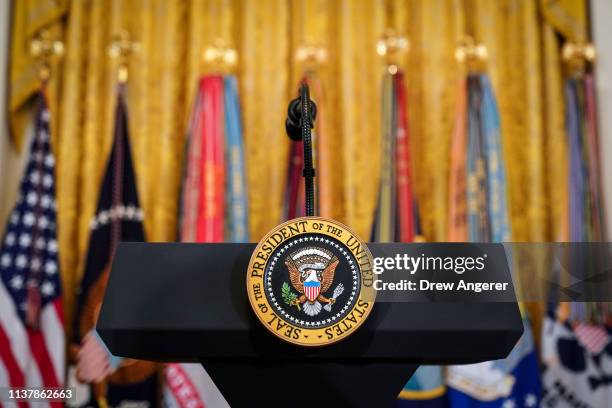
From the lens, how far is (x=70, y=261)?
425 cm

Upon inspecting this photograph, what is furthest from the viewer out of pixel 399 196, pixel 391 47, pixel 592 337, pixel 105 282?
pixel 391 47

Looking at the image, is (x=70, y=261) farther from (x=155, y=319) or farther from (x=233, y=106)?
(x=155, y=319)

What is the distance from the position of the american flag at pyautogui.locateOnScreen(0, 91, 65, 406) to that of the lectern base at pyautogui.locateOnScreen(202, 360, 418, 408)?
3.12 meters

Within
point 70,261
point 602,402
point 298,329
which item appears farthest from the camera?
point 70,261

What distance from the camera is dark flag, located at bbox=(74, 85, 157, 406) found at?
3.94 metres

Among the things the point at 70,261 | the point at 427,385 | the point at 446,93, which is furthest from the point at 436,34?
the point at 70,261

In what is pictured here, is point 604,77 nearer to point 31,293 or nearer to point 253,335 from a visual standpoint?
point 31,293

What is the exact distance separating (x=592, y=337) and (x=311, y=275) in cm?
328

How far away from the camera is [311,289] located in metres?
0.98

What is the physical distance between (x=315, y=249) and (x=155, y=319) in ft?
0.76

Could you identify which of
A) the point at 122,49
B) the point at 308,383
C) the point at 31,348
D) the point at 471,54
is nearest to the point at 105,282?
the point at 31,348

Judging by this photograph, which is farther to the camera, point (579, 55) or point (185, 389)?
point (579, 55)

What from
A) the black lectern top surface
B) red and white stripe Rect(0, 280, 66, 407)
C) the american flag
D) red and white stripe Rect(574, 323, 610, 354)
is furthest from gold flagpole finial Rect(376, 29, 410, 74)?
the black lectern top surface

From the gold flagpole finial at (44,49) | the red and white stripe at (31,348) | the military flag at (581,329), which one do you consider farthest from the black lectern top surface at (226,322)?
the gold flagpole finial at (44,49)
